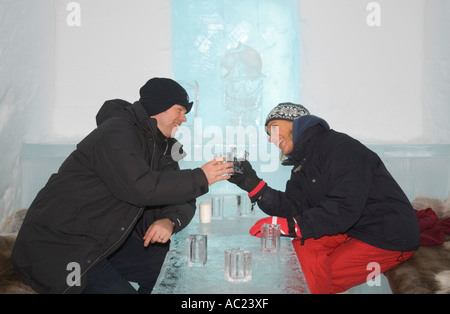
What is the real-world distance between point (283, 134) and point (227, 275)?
112 centimetres

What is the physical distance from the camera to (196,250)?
1.56 meters

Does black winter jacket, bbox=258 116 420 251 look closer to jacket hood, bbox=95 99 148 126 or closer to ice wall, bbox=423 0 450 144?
jacket hood, bbox=95 99 148 126

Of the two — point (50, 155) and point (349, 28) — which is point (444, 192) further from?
point (50, 155)

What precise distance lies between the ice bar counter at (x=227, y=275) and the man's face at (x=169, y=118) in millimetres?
575

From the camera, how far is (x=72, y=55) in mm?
3807

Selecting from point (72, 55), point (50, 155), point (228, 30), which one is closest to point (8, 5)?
point (72, 55)

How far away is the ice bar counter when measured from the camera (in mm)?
1309

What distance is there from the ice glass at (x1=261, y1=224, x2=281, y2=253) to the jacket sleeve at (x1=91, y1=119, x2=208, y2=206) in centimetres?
33

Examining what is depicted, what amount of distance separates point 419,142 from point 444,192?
574 millimetres

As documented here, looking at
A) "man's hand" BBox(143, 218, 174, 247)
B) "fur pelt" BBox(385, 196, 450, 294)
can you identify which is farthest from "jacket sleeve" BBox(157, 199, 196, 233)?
"fur pelt" BBox(385, 196, 450, 294)

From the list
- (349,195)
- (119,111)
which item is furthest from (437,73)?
(119,111)

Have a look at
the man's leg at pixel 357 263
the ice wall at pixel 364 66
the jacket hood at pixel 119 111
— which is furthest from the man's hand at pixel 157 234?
the ice wall at pixel 364 66

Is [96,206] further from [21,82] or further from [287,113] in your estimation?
[21,82]
